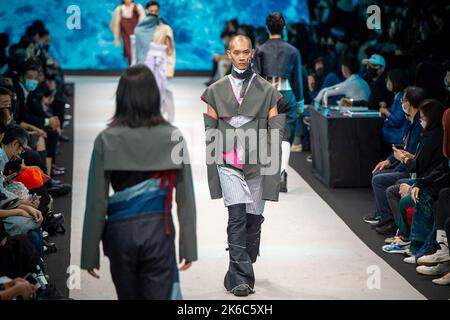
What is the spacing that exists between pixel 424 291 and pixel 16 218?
235 centimetres

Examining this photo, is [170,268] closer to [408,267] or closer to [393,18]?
[408,267]

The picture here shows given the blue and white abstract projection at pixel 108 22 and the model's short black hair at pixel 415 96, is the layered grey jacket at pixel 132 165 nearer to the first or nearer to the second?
the model's short black hair at pixel 415 96

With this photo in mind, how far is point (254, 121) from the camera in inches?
218

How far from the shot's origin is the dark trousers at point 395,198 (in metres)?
6.81

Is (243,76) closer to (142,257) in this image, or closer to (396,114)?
(142,257)

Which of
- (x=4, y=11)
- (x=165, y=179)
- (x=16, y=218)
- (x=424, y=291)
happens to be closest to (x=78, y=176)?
(x=16, y=218)

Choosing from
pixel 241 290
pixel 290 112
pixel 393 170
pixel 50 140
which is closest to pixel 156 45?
pixel 50 140

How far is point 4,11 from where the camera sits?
18047 mm

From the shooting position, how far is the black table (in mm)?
8477

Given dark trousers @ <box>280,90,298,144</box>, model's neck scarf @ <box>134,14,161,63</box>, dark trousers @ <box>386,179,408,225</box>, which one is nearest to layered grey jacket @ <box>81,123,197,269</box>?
dark trousers @ <box>386,179,408,225</box>

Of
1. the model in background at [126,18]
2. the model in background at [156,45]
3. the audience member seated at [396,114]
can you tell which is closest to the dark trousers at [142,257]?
the audience member seated at [396,114]

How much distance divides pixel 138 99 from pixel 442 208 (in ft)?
8.70

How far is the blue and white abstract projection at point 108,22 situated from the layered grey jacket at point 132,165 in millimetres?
14206

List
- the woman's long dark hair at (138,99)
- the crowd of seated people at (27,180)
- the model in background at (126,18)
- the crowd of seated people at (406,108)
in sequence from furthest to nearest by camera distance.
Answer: the model in background at (126,18)
the crowd of seated people at (406,108)
the crowd of seated people at (27,180)
the woman's long dark hair at (138,99)
